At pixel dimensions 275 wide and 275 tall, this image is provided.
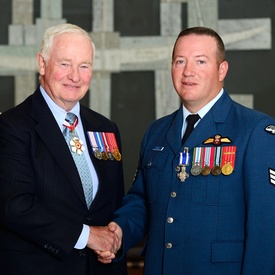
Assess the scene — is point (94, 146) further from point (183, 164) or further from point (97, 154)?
point (183, 164)

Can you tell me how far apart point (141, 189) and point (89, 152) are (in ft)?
0.94

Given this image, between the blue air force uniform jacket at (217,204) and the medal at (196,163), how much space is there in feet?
0.05

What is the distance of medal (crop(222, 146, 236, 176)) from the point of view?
2.65 m

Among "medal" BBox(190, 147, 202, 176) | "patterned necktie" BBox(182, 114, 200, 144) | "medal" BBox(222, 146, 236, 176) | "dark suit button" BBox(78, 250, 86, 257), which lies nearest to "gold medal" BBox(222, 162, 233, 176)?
"medal" BBox(222, 146, 236, 176)

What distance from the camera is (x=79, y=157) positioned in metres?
2.83

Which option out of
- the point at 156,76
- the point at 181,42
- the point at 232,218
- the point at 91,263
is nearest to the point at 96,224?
the point at 91,263

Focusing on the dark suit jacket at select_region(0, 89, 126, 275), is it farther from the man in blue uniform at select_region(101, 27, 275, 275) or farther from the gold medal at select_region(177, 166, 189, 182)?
the gold medal at select_region(177, 166, 189, 182)

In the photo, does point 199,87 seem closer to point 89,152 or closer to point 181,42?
point 181,42

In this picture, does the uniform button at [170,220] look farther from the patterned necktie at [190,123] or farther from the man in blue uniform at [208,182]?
the patterned necktie at [190,123]

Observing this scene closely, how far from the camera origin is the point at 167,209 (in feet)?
8.97

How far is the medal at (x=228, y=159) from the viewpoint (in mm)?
2646

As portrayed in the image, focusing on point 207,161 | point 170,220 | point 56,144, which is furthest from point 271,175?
point 56,144

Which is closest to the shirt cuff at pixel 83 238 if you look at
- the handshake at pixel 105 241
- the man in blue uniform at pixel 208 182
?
the handshake at pixel 105 241

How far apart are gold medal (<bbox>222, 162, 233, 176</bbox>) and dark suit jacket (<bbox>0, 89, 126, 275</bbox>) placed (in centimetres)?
52
